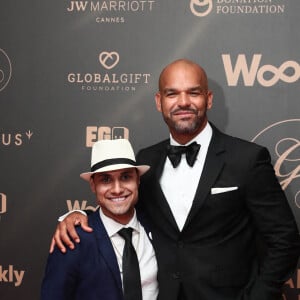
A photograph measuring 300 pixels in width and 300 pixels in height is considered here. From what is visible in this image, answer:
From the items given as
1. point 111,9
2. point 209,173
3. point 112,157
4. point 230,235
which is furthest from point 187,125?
point 111,9

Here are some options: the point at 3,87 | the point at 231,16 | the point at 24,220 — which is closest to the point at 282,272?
the point at 231,16

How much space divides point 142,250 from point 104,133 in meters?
0.88

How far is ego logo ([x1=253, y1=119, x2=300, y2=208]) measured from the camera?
2510mm

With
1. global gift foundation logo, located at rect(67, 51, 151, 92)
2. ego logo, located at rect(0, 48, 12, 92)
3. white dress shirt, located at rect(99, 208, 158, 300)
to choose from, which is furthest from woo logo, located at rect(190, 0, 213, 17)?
white dress shirt, located at rect(99, 208, 158, 300)

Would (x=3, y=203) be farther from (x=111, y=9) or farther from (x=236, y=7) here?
(x=236, y=7)

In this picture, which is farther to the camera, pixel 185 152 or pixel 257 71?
pixel 257 71

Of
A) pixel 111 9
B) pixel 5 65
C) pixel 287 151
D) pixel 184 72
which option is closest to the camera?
pixel 184 72

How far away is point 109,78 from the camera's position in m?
2.65

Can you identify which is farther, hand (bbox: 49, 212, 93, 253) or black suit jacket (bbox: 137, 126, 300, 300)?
Answer: black suit jacket (bbox: 137, 126, 300, 300)

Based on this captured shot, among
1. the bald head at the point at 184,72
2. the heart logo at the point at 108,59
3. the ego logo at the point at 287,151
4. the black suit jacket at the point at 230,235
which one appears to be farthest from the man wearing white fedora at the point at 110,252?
the ego logo at the point at 287,151

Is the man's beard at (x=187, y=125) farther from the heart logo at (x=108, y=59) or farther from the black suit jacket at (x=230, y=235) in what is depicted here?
the heart logo at (x=108, y=59)

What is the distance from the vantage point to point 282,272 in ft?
6.59

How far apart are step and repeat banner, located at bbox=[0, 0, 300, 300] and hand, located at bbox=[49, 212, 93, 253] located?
0.72 m

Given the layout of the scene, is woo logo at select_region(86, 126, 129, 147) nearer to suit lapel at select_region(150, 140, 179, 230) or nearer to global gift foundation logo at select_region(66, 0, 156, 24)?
suit lapel at select_region(150, 140, 179, 230)
